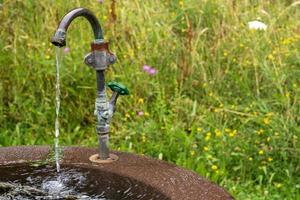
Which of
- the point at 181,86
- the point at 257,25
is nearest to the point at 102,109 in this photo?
the point at 181,86

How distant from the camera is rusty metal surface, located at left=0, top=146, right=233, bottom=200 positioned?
165cm

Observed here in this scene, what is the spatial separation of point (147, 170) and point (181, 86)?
1.86 meters

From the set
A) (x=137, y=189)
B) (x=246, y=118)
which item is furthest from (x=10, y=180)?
(x=246, y=118)

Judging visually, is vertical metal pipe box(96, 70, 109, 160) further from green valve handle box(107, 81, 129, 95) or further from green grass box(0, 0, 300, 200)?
green grass box(0, 0, 300, 200)

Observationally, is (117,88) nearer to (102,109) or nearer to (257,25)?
(102,109)

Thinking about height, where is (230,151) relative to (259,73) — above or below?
below

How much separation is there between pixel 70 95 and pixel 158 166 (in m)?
1.87

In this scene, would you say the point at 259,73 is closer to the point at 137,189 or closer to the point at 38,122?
the point at 38,122

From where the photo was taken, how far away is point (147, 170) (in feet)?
6.02

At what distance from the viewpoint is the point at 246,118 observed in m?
3.39

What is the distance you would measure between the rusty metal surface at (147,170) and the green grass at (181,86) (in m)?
1.16

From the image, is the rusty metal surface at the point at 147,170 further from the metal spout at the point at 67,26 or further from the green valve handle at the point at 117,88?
the metal spout at the point at 67,26

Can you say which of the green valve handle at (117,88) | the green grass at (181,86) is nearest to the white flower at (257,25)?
the green grass at (181,86)

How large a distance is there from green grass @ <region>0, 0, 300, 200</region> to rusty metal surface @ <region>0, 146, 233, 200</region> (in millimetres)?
1161
